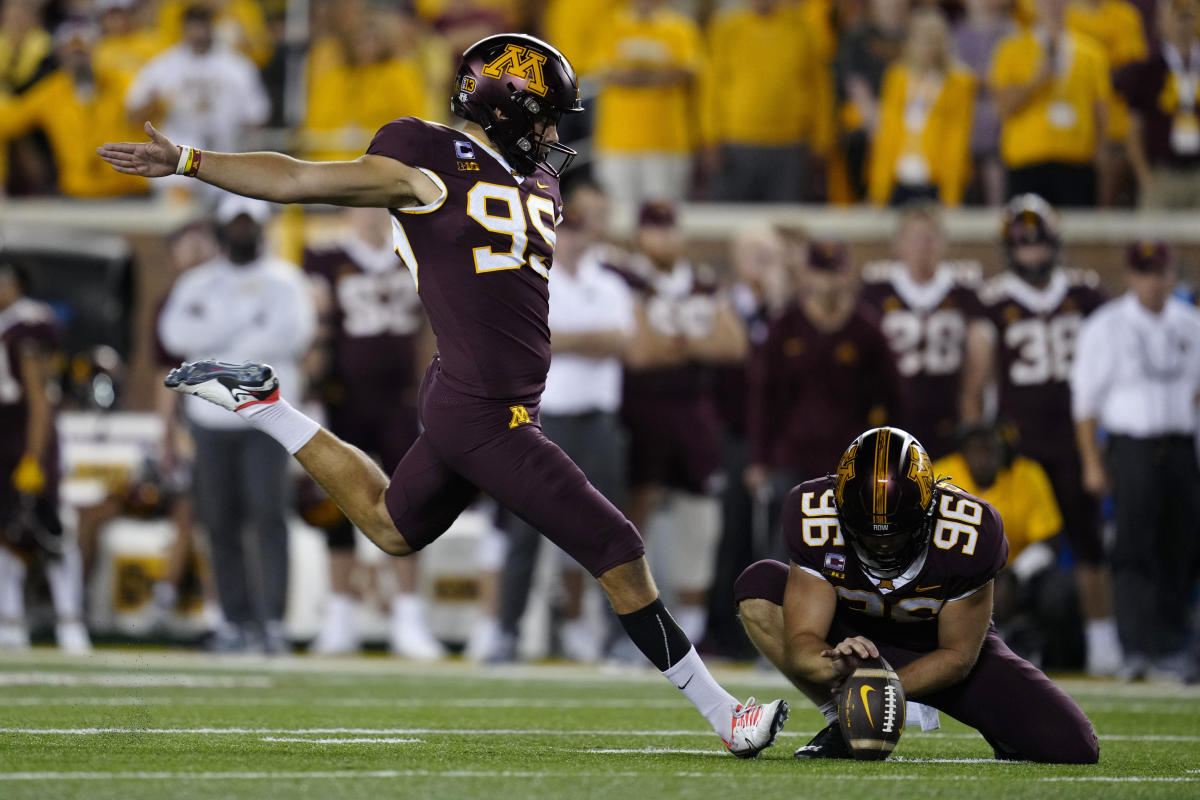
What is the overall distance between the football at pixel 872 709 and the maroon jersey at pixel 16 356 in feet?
20.6

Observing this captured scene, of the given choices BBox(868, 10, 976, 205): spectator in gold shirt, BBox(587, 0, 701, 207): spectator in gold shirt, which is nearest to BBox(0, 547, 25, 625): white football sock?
BBox(587, 0, 701, 207): spectator in gold shirt

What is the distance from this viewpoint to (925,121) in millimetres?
11695

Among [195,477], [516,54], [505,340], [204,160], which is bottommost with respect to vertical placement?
[195,477]

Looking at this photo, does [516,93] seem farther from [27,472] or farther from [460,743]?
[27,472]

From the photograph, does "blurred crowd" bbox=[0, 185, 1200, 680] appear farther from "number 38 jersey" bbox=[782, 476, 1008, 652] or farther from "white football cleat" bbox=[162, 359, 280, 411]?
"number 38 jersey" bbox=[782, 476, 1008, 652]

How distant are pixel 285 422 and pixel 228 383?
21 centimetres

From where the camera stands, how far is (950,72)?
38.2ft

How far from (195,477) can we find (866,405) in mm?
3398

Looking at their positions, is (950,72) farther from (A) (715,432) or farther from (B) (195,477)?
(B) (195,477)

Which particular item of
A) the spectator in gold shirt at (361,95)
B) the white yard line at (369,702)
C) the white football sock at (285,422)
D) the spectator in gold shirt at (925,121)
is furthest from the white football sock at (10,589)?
the spectator in gold shirt at (925,121)

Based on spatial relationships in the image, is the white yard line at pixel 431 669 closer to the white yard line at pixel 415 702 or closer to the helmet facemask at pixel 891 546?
the white yard line at pixel 415 702

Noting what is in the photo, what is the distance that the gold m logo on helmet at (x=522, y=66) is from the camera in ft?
18.4

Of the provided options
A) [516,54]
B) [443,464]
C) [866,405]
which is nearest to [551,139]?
[516,54]

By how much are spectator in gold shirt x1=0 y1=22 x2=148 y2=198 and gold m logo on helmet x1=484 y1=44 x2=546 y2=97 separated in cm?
804
